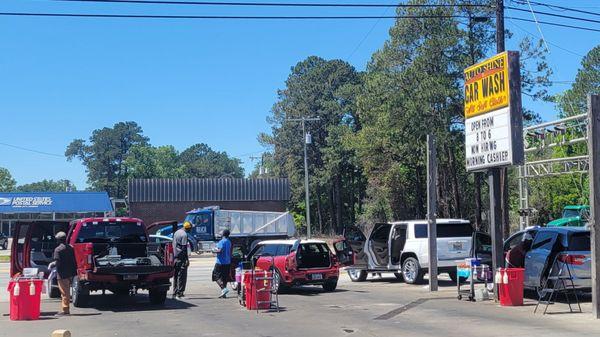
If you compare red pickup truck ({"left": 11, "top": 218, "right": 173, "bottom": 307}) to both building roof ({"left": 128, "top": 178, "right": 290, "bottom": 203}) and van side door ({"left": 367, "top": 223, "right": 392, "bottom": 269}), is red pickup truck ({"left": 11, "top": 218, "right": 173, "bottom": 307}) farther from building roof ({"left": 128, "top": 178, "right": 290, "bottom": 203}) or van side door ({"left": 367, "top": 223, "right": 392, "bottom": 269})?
building roof ({"left": 128, "top": 178, "right": 290, "bottom": 203})

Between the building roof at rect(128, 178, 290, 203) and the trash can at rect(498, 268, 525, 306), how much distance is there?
152 feet

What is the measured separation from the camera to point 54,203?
5934 cm

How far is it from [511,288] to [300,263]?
18.1ft

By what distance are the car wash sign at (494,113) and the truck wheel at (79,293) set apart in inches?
372

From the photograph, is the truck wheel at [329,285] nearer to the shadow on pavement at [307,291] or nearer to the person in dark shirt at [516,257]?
the shadow on pavement at [307,291]

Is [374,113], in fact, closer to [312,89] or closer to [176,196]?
[176,196]

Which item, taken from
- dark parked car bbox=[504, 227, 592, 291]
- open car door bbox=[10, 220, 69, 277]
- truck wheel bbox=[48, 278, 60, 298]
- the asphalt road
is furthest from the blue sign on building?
dark parked car bbox=[504, 227, 592, 291]

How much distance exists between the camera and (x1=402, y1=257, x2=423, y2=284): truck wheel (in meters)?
20.0

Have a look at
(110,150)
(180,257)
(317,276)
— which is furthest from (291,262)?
Result: (110,150)

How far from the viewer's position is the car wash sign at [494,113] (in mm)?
15211

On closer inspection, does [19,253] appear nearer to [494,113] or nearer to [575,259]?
[494,113]

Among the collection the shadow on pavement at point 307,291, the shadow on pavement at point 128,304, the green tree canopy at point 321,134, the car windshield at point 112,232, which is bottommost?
the shadow on pavement at point 307,291

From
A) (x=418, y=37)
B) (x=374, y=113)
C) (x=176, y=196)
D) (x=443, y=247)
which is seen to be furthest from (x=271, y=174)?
(x=443, y=247)

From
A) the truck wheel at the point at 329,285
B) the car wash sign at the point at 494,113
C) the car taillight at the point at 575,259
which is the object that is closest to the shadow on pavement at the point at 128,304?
the truck wheel at the point at 329,285
